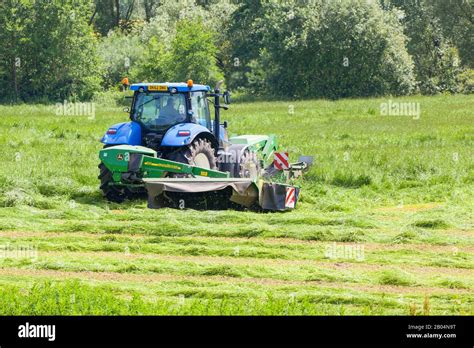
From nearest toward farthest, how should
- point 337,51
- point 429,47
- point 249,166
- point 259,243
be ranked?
point 259,243 → point 249,166 → point 337,51 → point 429,47

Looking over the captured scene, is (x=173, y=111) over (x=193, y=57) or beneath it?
beneath

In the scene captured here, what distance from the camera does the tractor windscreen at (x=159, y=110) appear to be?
18062 millimetres

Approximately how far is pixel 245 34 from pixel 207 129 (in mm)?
45955

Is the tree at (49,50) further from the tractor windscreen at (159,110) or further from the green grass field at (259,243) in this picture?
the tractor windscreen at (159,110)

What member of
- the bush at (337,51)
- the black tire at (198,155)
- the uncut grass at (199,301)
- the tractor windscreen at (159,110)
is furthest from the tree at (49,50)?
the uncut grass at (199,301)

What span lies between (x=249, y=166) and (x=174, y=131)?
2167mm

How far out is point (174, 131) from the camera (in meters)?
17.6

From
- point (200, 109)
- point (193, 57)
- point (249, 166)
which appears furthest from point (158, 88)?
point (193, 57)

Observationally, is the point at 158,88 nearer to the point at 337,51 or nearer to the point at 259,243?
the point at 259,243

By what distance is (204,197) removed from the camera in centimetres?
1725

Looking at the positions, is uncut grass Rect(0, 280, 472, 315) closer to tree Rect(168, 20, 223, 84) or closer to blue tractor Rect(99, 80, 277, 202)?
blue tractor Rect(99, 80, 277, 202)

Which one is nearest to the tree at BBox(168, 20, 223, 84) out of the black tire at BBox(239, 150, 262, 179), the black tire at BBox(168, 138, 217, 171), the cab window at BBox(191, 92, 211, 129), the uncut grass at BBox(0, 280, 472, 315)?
the black tire at BBox(239, 150, 262, 179)
